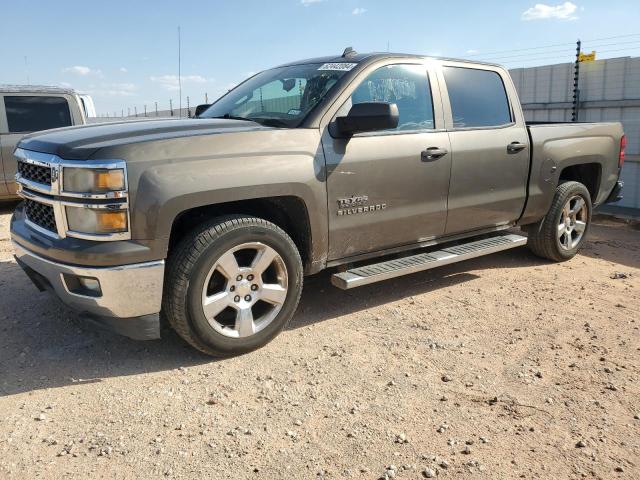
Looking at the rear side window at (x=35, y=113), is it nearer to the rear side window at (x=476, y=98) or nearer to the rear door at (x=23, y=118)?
the rear door at (x=23, y=118)

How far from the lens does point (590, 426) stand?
2.83 meters

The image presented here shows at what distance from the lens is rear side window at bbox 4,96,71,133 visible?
8086 mm

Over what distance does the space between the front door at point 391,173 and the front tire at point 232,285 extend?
46cm

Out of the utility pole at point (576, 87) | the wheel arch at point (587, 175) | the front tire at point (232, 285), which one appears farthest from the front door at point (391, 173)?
the utility pole at point (576, 87)

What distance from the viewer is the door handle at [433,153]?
4.24m

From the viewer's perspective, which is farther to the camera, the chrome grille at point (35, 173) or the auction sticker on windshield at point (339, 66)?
the auction sticker on windshield at point (339, 66)

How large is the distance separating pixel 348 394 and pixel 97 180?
1.75 meters

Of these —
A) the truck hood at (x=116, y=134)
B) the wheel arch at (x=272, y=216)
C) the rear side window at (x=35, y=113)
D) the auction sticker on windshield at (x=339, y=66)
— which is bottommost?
the wheel arch at (x=272, y=216)

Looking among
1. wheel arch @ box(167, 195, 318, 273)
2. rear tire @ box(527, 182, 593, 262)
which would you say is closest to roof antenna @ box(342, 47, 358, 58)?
wheel arch @ box(167, 195, 318, 273)

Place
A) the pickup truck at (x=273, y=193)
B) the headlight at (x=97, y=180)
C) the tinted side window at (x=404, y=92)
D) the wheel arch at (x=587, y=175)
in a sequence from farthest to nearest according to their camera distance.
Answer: the wheel arch at (x=587, y=175) < the tinted side window at (x=404, y=92) < the pickup truck at (x=273, y=193) < the headlight at (x=97, y=180)

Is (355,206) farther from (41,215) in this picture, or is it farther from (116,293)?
(41,215)

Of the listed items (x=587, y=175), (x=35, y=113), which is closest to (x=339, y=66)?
(x=587, y=175)

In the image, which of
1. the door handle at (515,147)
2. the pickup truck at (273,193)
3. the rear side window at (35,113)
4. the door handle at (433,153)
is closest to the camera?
the pickup truck at (273,193)

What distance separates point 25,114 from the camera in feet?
26.9
